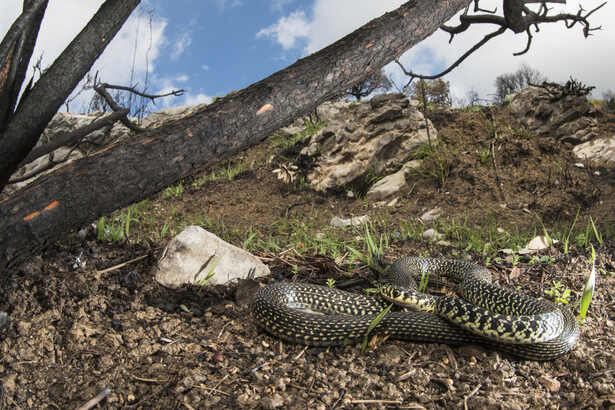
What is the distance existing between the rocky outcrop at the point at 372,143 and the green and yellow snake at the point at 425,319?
5529 mm

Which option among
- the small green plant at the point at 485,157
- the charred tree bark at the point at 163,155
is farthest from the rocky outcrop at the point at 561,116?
the charred tree bark at the point at 163,155

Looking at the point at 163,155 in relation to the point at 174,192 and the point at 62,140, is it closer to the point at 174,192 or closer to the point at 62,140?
the point at 62,140

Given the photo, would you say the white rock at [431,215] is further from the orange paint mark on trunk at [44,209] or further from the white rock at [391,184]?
the orange paint mark on trunk at [44,209]

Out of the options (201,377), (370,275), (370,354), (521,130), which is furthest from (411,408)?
(521,130)

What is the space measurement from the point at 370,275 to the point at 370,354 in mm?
1293

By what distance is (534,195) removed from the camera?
790 cm

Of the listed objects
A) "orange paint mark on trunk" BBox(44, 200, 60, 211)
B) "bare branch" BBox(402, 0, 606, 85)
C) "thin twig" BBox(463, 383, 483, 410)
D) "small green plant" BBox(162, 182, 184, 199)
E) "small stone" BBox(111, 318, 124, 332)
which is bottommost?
"thin twig" BBox(463, 383, 483, 410)

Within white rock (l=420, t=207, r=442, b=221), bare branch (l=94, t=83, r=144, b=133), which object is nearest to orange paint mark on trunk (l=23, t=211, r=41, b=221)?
bare branch (l=94, t=83, r=144, b=133)

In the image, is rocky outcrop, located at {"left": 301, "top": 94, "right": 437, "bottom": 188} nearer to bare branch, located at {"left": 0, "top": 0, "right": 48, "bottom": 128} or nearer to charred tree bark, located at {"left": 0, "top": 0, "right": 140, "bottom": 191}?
charred tree bark, located at {"left": 0, "top": 0, "right": 140, "bottom": 191}

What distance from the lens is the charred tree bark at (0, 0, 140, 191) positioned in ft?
12.7

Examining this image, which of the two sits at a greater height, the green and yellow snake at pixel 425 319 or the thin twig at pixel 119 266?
the thin twig at pixel 119 266

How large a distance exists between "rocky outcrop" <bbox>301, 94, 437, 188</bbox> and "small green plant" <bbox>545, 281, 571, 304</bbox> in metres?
5.13

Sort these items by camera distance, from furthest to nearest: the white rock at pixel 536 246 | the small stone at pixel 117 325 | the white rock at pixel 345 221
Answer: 1. the white rock at pixel 345 221
2. the white rock at pixel 536 246
3. the small stone at pixel 117 325

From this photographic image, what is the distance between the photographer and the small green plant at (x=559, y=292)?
3969 millimetres
